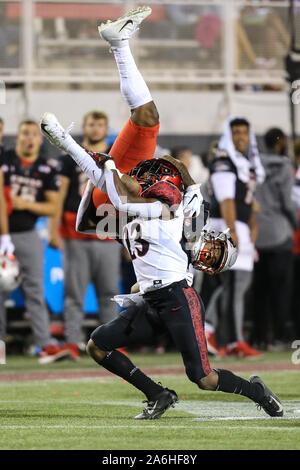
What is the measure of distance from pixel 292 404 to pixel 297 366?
2.89 m

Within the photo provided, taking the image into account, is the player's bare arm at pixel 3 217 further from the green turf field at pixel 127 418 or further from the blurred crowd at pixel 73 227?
the green turf field at pixel 127 418

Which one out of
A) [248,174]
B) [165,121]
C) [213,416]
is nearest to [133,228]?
[213,416]

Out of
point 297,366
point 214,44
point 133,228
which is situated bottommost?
point 297,366

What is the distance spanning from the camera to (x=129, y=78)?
7125 mm

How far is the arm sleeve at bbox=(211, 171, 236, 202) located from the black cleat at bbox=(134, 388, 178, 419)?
14.8 ft

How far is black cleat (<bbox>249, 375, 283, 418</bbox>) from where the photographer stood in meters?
6.73

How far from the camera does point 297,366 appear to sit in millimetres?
10383

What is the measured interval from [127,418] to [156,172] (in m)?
1.43

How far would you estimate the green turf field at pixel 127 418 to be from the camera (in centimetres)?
575

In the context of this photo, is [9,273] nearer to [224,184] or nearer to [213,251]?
[224,184]

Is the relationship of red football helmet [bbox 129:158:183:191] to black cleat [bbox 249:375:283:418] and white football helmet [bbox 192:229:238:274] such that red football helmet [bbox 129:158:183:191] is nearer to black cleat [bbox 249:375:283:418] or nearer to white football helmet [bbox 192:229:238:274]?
white football helmet [bbox 192:229:238:274]

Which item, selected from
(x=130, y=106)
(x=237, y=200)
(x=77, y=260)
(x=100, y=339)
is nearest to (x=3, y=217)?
(x=77, y=260)
